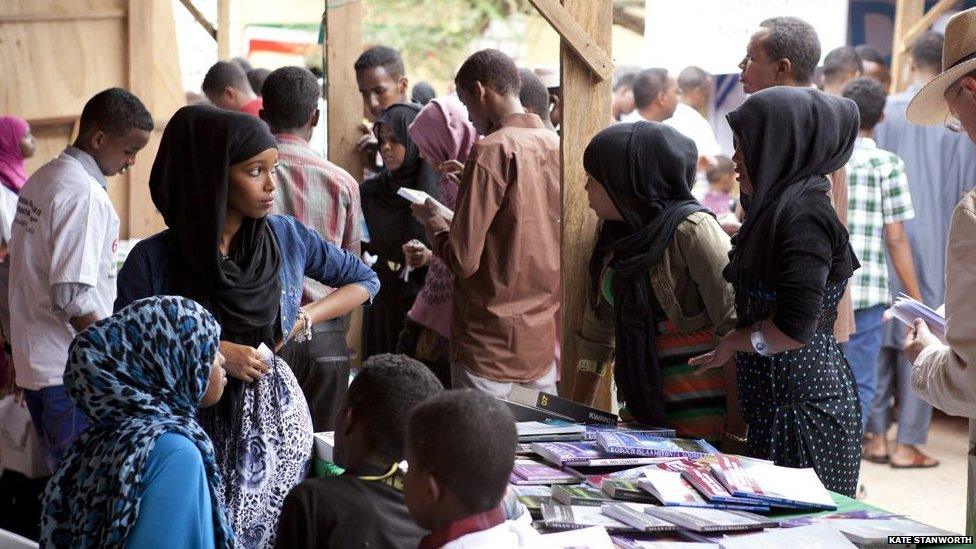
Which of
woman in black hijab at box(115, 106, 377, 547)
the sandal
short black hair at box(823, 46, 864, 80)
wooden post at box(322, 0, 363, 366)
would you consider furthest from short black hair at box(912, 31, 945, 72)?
woman in black hijab at box(115, 106, 377, 547)

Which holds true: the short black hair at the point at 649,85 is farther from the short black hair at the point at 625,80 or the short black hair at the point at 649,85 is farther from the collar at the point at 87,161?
the collar at the point at 87,161

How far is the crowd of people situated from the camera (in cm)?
222

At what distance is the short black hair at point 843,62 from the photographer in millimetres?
6988

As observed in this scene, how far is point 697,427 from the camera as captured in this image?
11.2 ft

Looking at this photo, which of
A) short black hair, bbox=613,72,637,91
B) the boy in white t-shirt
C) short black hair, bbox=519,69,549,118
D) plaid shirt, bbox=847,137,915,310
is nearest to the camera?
the boy in white t-shirt

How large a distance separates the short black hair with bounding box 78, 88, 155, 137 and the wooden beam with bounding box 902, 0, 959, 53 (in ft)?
18.9

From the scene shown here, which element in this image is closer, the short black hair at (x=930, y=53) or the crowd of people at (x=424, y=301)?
the crowd of people at (x=424, y=301)

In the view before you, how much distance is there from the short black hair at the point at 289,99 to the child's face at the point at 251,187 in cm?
128

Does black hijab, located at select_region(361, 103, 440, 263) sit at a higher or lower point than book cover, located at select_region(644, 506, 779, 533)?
higher

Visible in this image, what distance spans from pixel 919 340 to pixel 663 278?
79 cm

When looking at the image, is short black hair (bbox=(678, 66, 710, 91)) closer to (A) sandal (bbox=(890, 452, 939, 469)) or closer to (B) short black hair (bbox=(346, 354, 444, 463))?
(A) sandal (bbox=(890, 452, 939, 469))

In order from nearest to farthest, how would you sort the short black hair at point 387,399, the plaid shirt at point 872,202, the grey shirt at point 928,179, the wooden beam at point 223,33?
1. the short black hair at point 387,399
2. the plaid shirt at point 872,202
3. the grey shirt at point 928,179
4. the wooden beam at point 223,33

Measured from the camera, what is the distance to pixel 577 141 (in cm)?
389

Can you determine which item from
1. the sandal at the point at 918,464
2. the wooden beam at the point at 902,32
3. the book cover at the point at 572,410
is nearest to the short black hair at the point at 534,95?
the book cover at the point at 572,410
